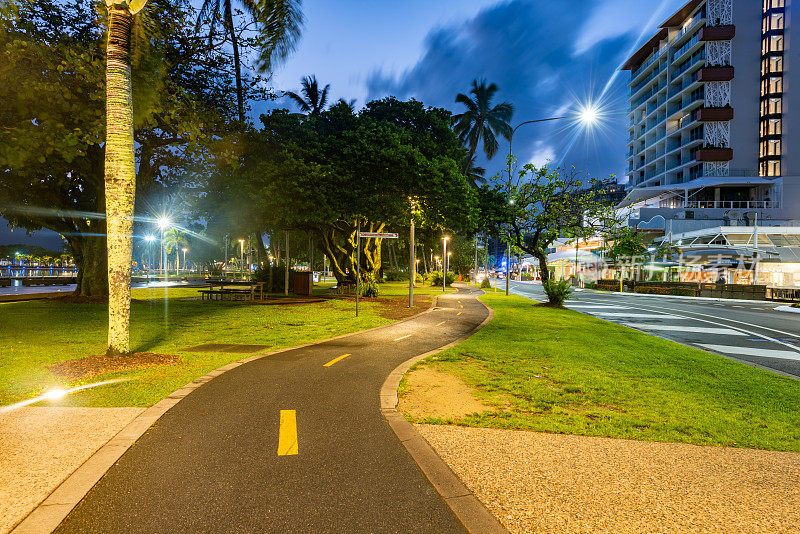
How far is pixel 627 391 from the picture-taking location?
20.2ft

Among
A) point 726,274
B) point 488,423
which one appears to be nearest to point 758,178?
point 726,274

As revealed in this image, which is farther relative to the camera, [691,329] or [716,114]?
[716,114]

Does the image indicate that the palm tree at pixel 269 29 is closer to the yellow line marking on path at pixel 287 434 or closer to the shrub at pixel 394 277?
the yellow line marking on path at pixel 287 434

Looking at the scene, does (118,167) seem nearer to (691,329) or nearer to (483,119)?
(691,329)

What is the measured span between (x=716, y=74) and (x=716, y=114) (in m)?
5.93

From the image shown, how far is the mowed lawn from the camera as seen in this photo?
5.82m

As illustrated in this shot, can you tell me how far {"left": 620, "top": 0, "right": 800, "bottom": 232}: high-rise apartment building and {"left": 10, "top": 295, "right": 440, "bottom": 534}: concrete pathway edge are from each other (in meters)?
61.6

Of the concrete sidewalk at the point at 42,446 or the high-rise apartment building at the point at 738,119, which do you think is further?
the high-rise apartment building at the point at 738,119

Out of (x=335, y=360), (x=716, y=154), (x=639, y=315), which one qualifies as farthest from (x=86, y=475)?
(x=716, y=154)

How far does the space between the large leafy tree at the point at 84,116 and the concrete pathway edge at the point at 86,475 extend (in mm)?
5356

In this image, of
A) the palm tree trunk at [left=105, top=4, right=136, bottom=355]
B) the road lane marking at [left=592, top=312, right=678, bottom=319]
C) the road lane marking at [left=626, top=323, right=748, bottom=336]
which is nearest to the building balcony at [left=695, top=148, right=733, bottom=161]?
the road lane marking at [left=592, top=312, right=678, bottom=319]

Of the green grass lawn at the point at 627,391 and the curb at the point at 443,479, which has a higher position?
the curb at the point at 443,479

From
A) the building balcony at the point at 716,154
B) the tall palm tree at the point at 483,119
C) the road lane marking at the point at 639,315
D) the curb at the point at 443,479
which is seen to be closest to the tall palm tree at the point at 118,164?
the curb at the point at 443,479

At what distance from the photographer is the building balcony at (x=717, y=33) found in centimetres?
5969
